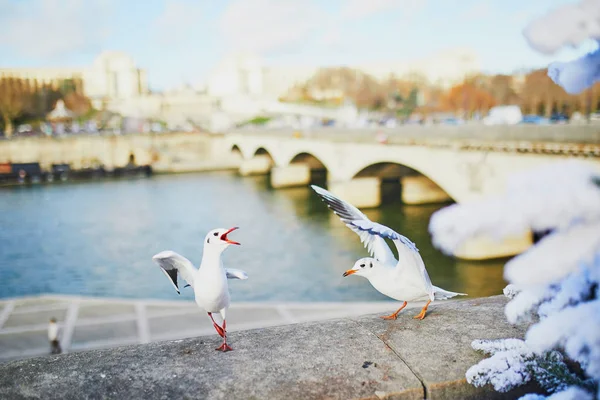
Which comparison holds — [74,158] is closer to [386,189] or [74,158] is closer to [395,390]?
[386,189]

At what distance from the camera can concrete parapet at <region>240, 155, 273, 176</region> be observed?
5131cm

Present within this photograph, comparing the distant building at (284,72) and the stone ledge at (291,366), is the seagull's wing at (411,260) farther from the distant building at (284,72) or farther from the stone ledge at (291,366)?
the distant building at (284,72)

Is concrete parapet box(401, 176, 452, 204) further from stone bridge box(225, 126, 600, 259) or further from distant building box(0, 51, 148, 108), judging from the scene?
distant building box(0, 51, 148, 108)

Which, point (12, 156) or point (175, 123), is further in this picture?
point (175, 123)

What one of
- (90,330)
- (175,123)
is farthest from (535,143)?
(175,123)

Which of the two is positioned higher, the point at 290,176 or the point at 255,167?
the point at 255,167

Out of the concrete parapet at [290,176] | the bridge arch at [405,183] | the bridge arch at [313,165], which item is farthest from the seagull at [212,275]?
the bridge arch at [313,165]

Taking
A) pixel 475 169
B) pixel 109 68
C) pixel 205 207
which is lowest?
pixel 205 207

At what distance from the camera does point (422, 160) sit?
2347 cm

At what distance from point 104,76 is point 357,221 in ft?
445

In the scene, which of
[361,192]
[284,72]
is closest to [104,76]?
[284,72]

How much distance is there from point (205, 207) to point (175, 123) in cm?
7547

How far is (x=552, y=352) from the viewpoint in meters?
1.84

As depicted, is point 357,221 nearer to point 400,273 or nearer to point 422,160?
point 400,273
